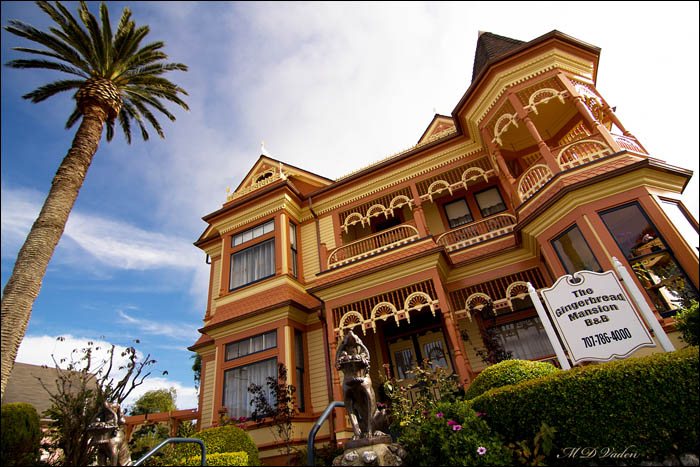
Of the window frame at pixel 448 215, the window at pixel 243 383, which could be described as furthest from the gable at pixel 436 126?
the window at pixel 243 383

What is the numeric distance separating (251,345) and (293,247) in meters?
4.50

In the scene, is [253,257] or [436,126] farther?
[436,126]

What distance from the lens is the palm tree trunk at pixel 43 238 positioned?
8.38 meters

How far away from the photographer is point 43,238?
32.0 ft

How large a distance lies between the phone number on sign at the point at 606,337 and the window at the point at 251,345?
985 centimetres

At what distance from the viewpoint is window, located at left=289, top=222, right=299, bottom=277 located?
50.7ft

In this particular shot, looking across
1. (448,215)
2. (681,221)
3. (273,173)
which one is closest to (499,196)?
(448,215)

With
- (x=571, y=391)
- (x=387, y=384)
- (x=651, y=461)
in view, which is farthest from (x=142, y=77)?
(x=651, y=461)

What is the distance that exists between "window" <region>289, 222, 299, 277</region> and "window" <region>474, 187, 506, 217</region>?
318 inches

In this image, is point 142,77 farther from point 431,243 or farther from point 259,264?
point 431,243

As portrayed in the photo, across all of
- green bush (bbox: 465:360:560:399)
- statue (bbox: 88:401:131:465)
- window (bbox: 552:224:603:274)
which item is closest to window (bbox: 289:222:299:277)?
green bush (bbox: 465:360:560:399)

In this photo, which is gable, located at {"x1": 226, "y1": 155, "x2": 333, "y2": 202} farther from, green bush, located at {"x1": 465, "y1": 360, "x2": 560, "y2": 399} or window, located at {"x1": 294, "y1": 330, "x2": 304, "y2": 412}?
green bush, located at {"x1": 465, "y1": 360, "x2": 560, "y2": 399}

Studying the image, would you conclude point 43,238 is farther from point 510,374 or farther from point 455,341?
point 510,374

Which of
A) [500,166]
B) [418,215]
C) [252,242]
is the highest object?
[252,242]
